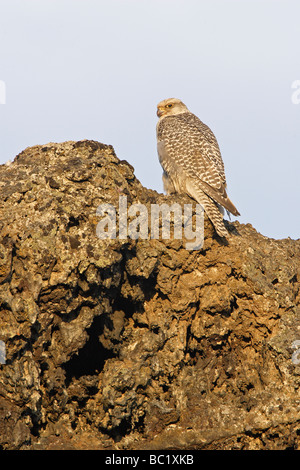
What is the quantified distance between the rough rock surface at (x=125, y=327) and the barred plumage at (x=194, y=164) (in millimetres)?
684

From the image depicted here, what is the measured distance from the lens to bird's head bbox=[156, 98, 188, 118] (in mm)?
11680

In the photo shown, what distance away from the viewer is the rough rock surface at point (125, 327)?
22.5ft

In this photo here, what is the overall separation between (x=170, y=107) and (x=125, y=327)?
545cm

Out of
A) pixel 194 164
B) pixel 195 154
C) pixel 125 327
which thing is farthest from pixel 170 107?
pixel 125 327

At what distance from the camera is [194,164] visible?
9.56 m

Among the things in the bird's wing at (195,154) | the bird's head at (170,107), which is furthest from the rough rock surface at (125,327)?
the bird's head at (170,107)

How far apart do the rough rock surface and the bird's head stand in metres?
3.70

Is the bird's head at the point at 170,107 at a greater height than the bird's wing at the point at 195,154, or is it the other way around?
the bird's head at the point at 170,107

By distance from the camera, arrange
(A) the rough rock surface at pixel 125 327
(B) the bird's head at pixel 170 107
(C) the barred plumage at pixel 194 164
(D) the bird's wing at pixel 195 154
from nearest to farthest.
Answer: (A) the rough rock surface at pixel 125 327, (C) the barred plumage at pixel 194 164, (D) the bird's wing at pixel 195 154, (B) the bird's head at pixel 170 107

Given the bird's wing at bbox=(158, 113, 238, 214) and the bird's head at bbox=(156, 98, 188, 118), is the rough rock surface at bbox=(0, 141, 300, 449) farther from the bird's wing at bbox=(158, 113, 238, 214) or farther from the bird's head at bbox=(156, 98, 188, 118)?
the bird's head at bbox=(156, 98, 188, 118)

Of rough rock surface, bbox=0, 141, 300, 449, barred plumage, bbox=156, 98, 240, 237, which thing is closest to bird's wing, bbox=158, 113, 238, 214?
barred plumage, bbox=156, 98, 240, 237

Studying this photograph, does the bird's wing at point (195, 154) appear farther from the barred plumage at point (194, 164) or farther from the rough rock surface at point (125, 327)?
the rough rock surface at point (125, 327)

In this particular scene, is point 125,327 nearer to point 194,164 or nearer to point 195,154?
point 194,164
